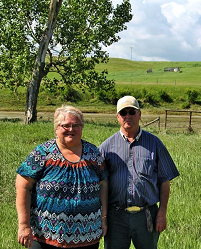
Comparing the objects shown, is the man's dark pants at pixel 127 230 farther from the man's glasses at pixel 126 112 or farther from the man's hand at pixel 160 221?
the man's glasses at pixel 126 112

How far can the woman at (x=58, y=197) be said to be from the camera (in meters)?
3.17

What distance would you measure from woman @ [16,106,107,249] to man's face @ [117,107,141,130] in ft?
1.76

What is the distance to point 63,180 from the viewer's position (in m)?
3.16

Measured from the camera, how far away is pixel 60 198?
317cm

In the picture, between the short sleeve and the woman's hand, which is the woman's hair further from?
the woman's hand

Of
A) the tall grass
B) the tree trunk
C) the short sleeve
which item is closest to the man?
the short sleeve

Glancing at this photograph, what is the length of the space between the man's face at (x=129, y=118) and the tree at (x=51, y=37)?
16055mm

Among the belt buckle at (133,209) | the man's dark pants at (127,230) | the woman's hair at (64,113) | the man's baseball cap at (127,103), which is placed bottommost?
the man's dark pants at (127,230)

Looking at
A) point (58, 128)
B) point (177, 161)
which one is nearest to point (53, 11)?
point (177, 161)

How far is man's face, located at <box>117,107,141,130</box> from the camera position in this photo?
3.60m

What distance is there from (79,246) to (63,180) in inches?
23.6

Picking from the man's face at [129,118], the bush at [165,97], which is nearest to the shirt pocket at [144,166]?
the man's face at [129,118]

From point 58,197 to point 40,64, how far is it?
689 inches

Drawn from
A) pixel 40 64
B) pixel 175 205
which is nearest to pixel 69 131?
pixel 175 205
